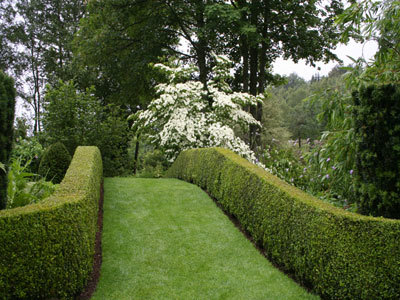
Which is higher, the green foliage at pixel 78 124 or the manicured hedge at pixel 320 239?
the green foliage at pixel 78 124

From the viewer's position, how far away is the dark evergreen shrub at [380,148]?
3.63 m

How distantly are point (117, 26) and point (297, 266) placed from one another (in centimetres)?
1525

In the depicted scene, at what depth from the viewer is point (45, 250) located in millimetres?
3535

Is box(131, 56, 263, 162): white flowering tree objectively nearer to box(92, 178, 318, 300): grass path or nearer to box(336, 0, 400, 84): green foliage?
box(92, 178, 318, 300): grass path

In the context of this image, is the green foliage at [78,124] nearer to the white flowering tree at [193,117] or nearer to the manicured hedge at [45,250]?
the white flowering tree at [193,117]

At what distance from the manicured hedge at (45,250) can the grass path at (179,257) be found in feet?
1.74

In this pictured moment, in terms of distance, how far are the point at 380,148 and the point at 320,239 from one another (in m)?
1.20

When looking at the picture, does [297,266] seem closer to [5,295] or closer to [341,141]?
[341,141]

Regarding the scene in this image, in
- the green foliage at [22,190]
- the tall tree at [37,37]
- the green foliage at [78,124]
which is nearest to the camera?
the green foliage at [22,190]

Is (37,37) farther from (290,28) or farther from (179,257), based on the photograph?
(179,257)

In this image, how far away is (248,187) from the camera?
6043 mm

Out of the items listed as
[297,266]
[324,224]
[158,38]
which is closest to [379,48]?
[324,224]

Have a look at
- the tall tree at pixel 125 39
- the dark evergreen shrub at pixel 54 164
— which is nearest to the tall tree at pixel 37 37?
the tall tree at pixel 125 39

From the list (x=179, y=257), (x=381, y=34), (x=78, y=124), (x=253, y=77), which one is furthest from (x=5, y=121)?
(x=253, y=77)
